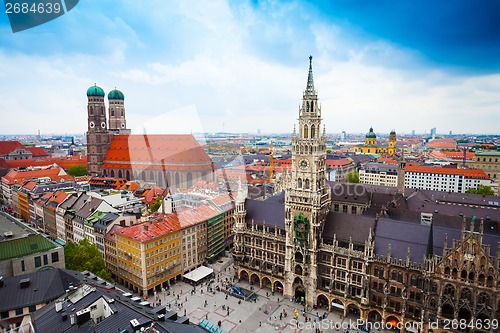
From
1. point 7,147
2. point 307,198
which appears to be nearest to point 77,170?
point 7,147

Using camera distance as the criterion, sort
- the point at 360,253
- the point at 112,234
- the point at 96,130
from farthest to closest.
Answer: the point at 96,130 < the point at 112,234 < the point at 360,253

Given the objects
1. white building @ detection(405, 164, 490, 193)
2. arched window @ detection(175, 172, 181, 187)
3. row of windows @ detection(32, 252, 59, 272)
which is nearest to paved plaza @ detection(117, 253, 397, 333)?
row of windows @ detection(32, 252, 59, 272)

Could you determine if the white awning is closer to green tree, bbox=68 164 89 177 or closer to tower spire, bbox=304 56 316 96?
tower spire, bbox=304 56 316 96

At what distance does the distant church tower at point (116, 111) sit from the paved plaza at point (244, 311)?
130774 millimetres

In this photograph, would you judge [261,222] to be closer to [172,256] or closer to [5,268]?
[172,256]

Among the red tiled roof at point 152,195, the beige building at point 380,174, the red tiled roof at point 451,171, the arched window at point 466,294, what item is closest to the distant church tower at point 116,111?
the red tiled roof at point 152,195

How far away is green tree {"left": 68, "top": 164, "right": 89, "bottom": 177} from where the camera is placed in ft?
566

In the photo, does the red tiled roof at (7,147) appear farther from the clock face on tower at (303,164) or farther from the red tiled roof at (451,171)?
the red tiled roof at (451,171)

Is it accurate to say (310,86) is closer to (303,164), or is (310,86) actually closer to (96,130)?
(303,164)

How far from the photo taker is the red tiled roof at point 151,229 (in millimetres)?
67188

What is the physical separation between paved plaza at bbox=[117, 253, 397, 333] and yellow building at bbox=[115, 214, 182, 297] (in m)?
3.22

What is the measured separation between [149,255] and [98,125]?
402 feet

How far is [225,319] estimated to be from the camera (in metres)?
59.8

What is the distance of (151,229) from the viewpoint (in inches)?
2741
